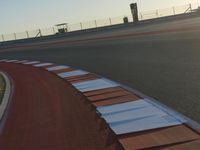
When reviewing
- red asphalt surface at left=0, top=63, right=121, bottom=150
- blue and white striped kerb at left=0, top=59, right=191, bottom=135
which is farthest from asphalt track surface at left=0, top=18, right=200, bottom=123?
red asphalt surface at left=0, top=63, right=121, bottom=150

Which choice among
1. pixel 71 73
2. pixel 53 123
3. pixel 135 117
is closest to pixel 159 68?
pixel 71 73

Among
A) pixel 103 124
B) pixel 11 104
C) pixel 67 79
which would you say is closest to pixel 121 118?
pixel 103 124

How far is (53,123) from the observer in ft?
28.1

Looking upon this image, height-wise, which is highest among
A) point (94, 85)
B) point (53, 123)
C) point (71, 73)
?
point (53, 123)

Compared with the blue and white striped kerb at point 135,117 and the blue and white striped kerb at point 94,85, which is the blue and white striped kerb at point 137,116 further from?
the blue and white striped kerb at point 94,85

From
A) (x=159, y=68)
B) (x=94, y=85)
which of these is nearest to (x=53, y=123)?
(x=94, y=85)

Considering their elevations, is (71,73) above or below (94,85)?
below

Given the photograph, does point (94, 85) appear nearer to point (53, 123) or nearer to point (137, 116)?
point (53, 123)

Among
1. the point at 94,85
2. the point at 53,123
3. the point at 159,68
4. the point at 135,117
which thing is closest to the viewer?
the point at 135,117

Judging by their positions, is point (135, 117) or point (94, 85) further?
point (94, 85)

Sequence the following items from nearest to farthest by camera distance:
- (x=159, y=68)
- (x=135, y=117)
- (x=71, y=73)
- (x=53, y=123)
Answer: (x=135, y=117) → (x=53, y=123) → (x=159, y=68) → (x=71, y=73)

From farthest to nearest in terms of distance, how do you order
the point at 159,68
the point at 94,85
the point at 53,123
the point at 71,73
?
the point at 71,73 → the point at 159,68 → the point at 94,85 → the point at 53,123

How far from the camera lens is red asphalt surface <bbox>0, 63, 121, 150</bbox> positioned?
707 cm

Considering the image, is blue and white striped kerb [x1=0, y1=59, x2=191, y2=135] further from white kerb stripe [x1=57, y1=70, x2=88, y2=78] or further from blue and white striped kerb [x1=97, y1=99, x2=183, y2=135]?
white kerb stripe [x1=57, y1=70, x2=88, y2=78]
